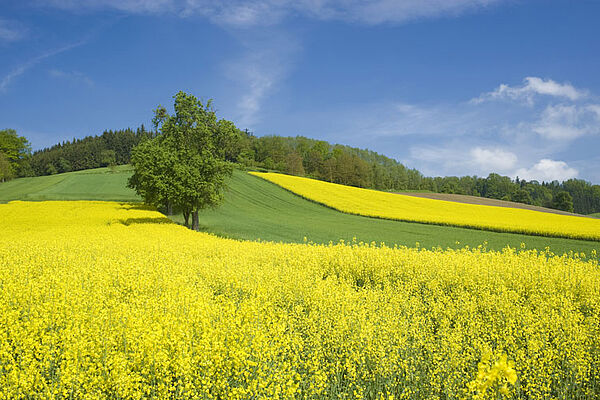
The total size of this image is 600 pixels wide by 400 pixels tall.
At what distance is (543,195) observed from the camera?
123 m

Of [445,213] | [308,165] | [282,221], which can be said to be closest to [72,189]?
[282,221]

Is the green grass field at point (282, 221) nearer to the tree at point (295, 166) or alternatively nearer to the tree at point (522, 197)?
the tree at point (295, 166)

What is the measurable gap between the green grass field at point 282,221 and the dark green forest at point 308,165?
52.3 feet

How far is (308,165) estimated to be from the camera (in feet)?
323

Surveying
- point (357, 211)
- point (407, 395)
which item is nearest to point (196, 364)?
point (407, 395)

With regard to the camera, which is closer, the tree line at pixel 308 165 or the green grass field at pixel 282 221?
the green grass field at pixel 282 221

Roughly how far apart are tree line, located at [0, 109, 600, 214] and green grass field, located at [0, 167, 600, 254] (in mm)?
18226

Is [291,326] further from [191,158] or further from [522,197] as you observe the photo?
[522,197]

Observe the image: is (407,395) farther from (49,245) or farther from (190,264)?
(49,245)

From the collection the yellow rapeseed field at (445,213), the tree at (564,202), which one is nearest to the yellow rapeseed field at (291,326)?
the yellow rapeseed field at (445,213)

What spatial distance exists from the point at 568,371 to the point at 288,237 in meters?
20.9

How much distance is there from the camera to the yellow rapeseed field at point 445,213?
2941cm

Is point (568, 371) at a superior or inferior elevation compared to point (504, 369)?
inferior

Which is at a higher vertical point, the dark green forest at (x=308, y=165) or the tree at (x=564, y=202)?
the dark green forest at (x=308, y=165)
